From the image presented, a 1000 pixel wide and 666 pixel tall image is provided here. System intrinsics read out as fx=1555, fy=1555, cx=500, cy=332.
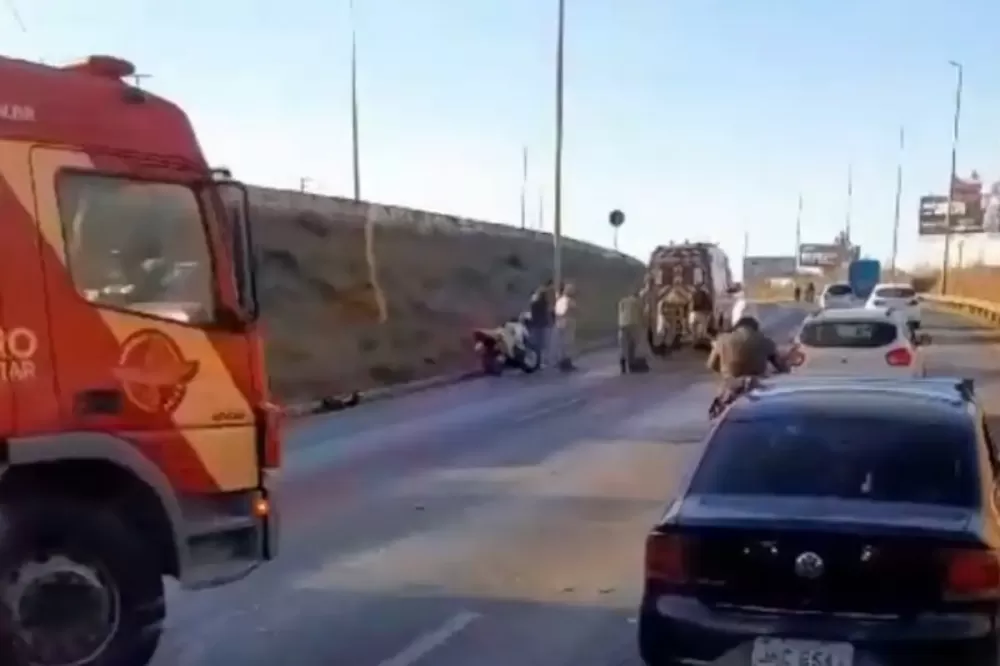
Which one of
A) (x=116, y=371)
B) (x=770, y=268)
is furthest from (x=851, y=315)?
(x=770, y=268)

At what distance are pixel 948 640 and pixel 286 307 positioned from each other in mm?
33780

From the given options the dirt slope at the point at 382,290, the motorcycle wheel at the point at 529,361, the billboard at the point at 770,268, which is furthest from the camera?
the billboard at the point at 770,268

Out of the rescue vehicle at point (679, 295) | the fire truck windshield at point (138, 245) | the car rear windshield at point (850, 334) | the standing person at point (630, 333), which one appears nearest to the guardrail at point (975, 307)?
the rescue vehicle at point (679, 295)

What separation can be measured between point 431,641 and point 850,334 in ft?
40.4

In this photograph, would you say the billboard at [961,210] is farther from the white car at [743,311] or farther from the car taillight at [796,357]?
the car taillight at [796,357]

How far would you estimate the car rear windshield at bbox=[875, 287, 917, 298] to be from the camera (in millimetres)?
48559

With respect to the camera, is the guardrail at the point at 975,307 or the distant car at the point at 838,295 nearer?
the guardrail at the point at 975,307

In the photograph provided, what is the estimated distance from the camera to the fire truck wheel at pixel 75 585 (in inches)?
269

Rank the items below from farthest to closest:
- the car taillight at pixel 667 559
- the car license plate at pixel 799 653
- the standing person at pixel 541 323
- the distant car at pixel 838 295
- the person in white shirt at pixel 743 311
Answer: the distant car at pixel 838 295, the standing person at pixel 541 323, the person in white shirt at pixel 743 311, the car taillight at pixel 667 559, the car license plate at pixel 799 653

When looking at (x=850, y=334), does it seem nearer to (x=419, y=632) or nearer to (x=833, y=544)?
(x=419, y=632)

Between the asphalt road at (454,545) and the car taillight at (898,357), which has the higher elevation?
the car taillight at (898,357)

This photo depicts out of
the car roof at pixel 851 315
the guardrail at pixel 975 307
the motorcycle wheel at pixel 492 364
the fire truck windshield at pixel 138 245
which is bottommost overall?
the guardrail at pixel 975 307

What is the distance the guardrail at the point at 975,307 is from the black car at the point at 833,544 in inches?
1879

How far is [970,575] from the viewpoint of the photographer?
5.83 m
